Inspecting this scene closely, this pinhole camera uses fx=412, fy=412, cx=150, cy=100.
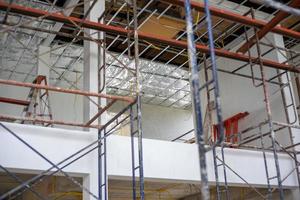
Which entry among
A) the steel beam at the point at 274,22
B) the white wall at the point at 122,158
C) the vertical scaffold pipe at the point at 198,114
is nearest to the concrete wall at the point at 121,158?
the white wall at the point at 122,158

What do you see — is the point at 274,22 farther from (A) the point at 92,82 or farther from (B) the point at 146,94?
(B) the point at 146,94

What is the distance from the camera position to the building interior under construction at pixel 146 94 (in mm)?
7043

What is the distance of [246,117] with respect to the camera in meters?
11.9

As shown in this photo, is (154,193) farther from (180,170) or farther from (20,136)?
(20,136)

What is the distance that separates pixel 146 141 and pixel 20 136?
2589mm

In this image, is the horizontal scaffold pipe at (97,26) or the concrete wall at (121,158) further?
the horizontal scaffold pipe at (97,26)

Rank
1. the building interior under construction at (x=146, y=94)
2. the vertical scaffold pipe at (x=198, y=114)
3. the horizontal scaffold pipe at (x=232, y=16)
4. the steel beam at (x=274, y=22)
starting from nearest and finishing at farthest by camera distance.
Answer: the vertical scaffold pipe at (x=198, y=114), the building interior under construction at (x=146, y=94), the steel beam at (x=274, y=22), the horizontal scaffold pipe at (x=232, y=16)

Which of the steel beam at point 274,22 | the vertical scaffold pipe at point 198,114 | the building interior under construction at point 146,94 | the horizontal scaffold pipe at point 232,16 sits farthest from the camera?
the horizontal scaffold pipe at point 232,16

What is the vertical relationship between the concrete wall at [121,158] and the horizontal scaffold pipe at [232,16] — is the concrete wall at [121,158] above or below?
below

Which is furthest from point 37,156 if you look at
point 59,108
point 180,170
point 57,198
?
point 59,108

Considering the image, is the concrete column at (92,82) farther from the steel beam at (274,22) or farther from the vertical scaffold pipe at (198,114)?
the vertical scaffold pipe at (198,114)

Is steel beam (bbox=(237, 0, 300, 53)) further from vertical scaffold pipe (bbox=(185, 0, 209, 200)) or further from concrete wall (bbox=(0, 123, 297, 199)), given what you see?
vertical scaffold pipe (bbox=(185, 0, 209, 200))

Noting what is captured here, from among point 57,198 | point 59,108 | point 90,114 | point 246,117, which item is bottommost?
point 57,198

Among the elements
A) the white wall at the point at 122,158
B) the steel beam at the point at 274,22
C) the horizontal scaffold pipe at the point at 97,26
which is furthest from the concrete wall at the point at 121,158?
the steel beam at the point at 274,22
